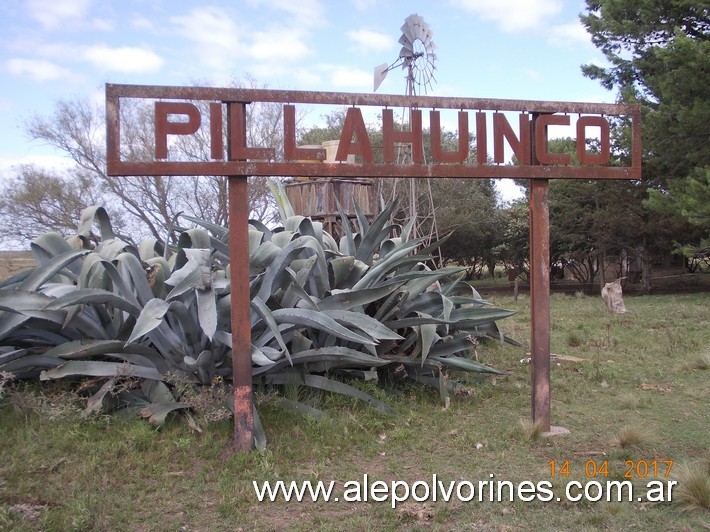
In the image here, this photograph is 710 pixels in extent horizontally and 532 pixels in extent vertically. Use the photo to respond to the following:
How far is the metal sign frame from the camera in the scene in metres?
4.18

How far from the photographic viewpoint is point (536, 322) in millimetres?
4934

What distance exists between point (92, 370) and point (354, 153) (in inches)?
92.8

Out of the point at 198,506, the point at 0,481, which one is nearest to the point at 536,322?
the point at 198,506

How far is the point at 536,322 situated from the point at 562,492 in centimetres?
149

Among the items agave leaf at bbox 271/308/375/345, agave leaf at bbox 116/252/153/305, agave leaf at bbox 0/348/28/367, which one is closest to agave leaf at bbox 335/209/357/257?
agave leaf at bbox 271/308/375/345

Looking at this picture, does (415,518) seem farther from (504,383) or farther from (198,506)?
(504,383)

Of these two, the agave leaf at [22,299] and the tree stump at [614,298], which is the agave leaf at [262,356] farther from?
the tree stump at [614,298]

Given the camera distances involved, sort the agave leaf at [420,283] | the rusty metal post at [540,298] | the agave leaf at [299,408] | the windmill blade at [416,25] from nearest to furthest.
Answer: the agave leaf at [299,408] → the rusty metal post at [540,298] → the agave leaf at [420,283] → the windmill blade at [416,25]

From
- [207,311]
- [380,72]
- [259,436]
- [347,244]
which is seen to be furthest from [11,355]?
[380,72]

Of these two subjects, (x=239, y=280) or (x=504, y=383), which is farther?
(x=504, y=383)

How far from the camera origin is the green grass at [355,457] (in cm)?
344

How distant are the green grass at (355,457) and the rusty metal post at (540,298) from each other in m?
0.32

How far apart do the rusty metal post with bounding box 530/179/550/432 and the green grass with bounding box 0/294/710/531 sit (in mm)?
316

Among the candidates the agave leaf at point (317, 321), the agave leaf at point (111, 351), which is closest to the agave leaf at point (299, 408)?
the agave leaf at point (317, 321)
